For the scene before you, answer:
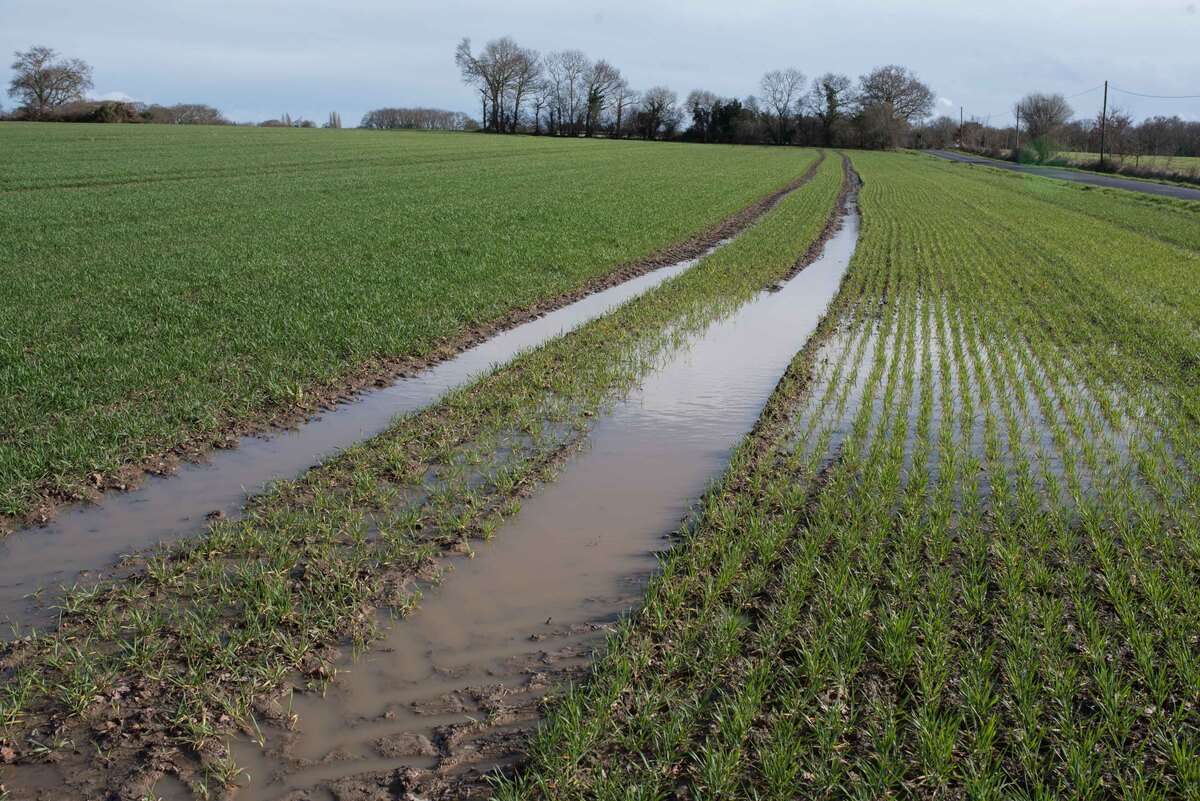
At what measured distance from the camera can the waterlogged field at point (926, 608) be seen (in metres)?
3.42

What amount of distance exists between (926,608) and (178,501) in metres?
5.25

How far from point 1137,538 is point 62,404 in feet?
29.2

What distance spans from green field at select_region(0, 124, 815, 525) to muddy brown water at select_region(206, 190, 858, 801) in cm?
342

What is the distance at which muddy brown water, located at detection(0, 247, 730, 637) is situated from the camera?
16.5ft

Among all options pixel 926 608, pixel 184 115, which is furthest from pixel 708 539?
pixel 184 115

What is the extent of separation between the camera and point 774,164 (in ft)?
189

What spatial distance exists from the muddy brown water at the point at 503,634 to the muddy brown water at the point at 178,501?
2.03m

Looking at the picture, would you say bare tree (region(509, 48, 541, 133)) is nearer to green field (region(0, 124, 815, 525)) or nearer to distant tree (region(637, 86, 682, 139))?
distant tree (region(637, 86, 682, 139))

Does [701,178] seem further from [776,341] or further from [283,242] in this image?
[776,341]

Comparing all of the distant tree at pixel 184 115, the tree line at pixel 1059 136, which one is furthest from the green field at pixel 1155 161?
the distant tree at pixel 184 115

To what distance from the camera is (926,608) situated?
4.58 metres

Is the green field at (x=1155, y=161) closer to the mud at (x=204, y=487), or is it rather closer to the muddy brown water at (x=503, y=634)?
the mud at (x=204, y=487)

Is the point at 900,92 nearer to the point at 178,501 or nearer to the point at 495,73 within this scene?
the point at 495,73

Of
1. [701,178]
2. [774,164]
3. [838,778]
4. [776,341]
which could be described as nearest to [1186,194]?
[701,178]
